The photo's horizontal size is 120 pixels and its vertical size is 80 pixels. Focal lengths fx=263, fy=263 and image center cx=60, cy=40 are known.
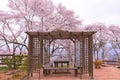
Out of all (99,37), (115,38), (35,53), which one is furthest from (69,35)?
(115,38)

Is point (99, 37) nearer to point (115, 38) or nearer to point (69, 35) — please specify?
point (115, 38)

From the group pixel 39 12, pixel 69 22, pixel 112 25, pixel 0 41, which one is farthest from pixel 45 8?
pixel 112 25

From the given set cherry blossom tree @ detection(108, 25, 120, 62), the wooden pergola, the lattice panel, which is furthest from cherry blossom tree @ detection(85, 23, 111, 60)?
the lattice panel

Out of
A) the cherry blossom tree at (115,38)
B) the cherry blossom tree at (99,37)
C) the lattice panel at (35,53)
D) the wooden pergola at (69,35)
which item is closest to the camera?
the wooden pergola at (69,35)

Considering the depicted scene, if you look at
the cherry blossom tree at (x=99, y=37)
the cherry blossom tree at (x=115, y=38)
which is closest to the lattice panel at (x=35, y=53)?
the cherry blossom tree at (x=99, y=37)

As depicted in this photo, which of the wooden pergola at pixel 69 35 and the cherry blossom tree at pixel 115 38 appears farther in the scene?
the cherry blossom tree at pixel 115 38

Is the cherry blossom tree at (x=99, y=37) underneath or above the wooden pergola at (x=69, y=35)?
above

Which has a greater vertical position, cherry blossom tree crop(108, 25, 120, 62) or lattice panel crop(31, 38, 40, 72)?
cherry blossom tree crop(108, 25, 120, 62)

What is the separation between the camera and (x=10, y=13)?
19.6 metres

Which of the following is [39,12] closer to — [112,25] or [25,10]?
[25,10]

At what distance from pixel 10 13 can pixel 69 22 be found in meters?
4.58

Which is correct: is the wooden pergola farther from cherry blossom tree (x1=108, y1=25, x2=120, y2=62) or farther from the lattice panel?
cherry blossom tree (x1=108, y1=25, x2=120, y2=62)

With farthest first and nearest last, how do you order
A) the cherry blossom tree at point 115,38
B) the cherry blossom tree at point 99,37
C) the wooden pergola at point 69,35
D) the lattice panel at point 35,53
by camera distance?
1. the cherry blossom tree at point 115,38
2. the cherry blossom tree at point 99,37
3. the lattice panel at point 35,53
4. the wooden pergola at point 69,35

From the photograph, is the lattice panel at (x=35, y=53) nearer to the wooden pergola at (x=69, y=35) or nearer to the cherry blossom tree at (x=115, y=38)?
the wooden pergola at (x=69, y=35)
